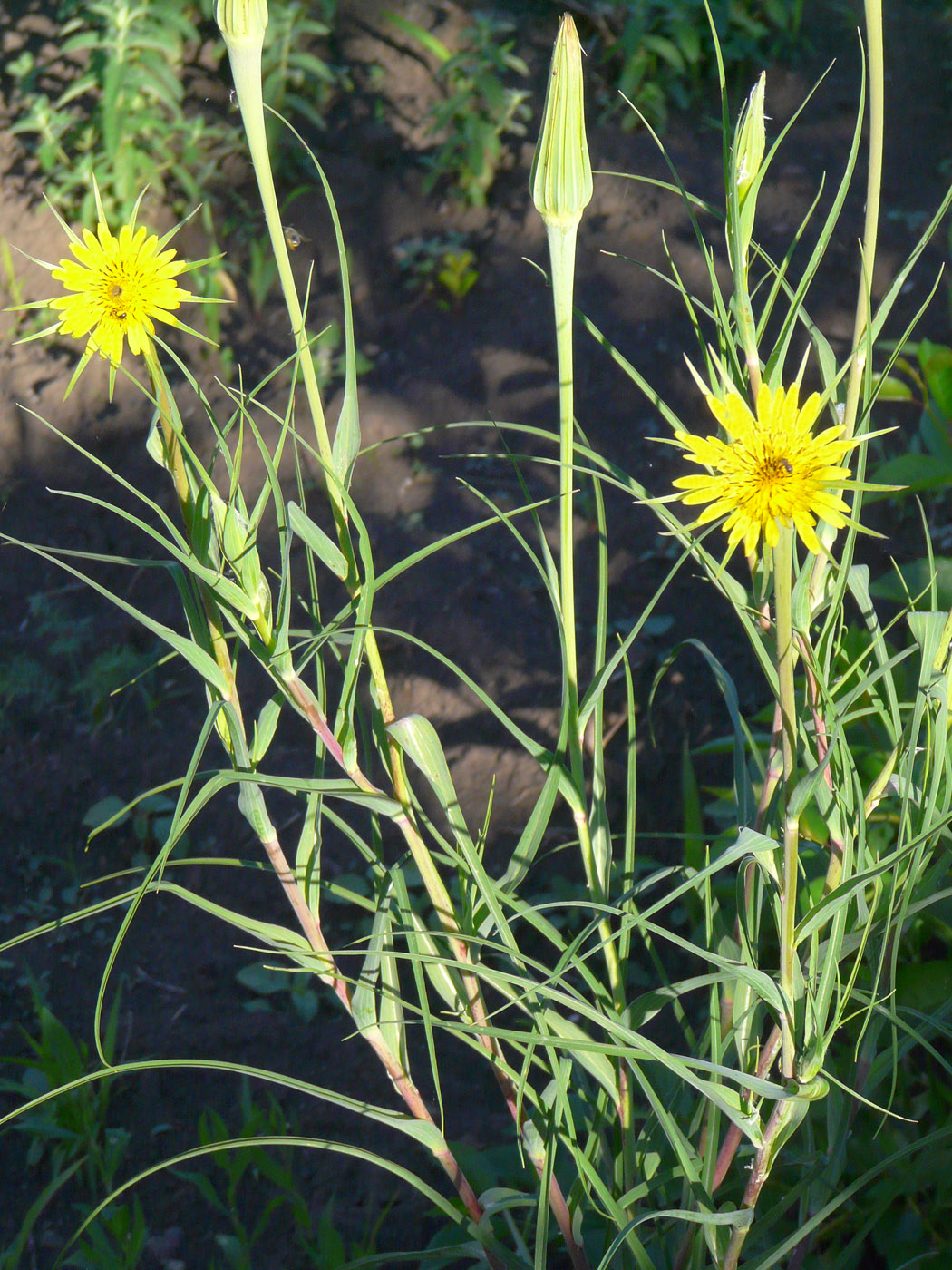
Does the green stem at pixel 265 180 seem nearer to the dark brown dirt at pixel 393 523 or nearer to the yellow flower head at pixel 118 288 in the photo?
the yellow flower head at pixel 118 288

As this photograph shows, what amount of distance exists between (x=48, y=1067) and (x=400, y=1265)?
0.48 meters

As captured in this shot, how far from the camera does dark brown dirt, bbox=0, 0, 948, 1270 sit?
4.58 ft

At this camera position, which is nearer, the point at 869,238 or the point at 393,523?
the point at 869,238

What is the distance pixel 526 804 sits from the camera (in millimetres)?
1566

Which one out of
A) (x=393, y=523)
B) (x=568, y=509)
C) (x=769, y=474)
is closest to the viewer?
(x=769, y=474)

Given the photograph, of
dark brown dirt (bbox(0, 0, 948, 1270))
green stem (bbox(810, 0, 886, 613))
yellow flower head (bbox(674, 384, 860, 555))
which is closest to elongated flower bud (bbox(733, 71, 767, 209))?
green stem (bbox(810, 0, 886, 613))

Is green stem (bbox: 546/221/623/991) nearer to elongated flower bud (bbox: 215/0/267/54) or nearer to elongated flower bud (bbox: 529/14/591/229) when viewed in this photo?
elongated flower bud (bbox: 529/14/591/229)

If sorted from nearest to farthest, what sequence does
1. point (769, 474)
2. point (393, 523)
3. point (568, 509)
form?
1. point (769, 474)
2. point (568, 509)
3. point (393, 523)

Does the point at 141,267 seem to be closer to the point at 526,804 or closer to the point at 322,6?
the point at 526,804

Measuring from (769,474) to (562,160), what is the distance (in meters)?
0.22

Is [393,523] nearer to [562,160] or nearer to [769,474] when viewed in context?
[562,160]

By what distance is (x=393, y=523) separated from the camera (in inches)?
74.7

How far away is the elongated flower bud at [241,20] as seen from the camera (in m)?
0.54

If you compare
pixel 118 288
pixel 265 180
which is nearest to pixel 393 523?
pixel 118 288
